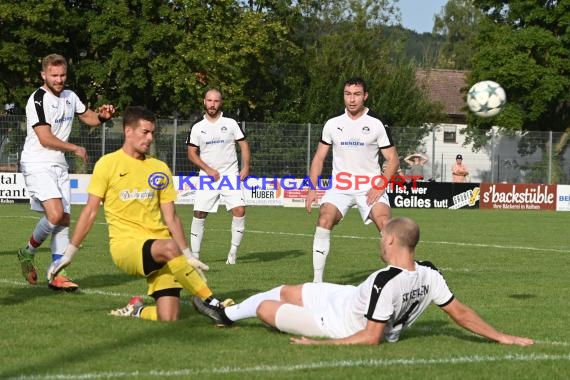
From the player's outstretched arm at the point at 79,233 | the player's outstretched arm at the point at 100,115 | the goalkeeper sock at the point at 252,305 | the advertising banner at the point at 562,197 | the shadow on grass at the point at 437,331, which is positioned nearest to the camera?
the goalkeeper sock at the point at 252,305

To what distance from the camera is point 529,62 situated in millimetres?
50875

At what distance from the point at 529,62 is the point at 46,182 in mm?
42416

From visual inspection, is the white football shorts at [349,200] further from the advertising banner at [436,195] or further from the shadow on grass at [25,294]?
the advertising banner at [436,195]

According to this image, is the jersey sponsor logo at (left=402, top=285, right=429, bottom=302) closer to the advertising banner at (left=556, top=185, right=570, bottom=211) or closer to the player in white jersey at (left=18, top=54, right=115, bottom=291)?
the player in white jersey at (left=18, top=54, right=115, bottom=291)

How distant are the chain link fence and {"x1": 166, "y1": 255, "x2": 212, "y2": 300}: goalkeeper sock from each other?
78.9ft

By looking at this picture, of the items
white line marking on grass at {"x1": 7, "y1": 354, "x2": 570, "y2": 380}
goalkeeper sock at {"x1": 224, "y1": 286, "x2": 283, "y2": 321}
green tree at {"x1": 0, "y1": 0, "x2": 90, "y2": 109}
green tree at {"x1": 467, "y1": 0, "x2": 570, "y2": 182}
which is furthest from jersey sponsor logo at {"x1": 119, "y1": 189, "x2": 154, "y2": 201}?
green tree at {"x1": 467, "y1": 0, "x2": 570, "y2": 182}

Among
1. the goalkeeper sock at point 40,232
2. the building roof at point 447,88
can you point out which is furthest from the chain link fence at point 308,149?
the building roof at point 447,88

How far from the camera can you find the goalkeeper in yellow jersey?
332 inches

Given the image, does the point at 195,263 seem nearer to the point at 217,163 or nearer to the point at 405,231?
the point at 405,231

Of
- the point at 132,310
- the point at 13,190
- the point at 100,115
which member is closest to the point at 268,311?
the point at 132,310

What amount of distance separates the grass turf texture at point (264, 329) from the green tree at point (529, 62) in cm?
3428

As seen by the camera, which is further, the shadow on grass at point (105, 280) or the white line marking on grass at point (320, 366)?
the shadow on grass at point (105, 280)

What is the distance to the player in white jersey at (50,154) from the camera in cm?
1098

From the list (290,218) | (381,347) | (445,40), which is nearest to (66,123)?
(381,347)
